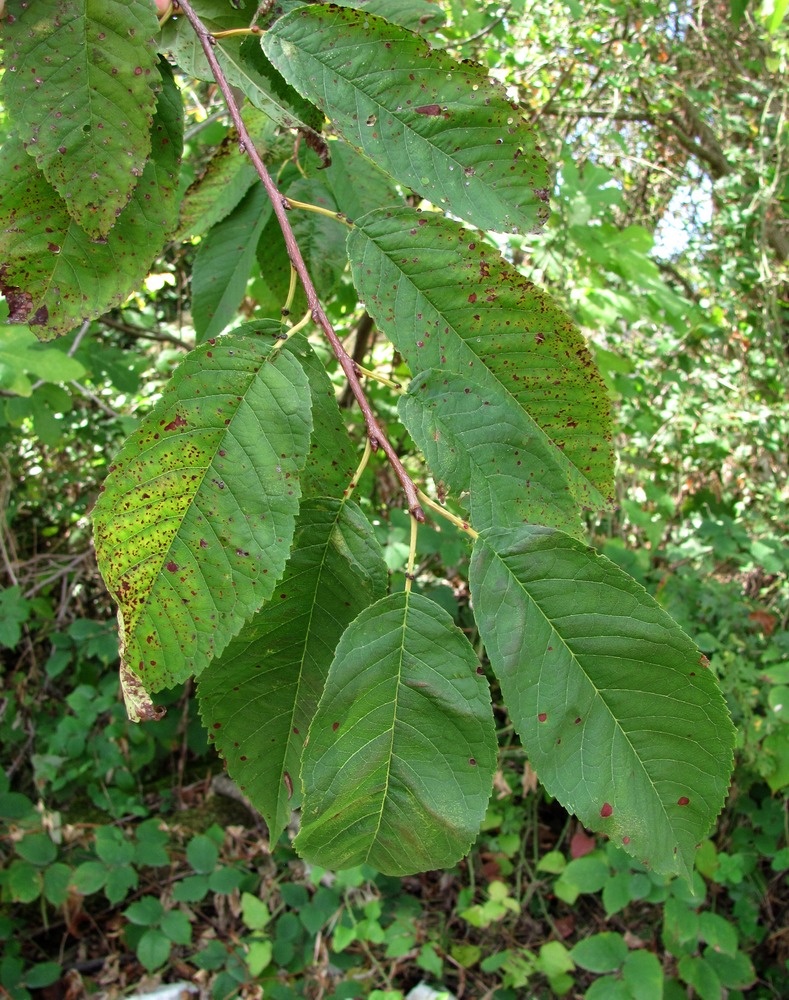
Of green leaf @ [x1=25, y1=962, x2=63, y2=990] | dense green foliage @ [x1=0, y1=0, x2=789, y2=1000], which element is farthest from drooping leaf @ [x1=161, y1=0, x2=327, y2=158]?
green leaf @ [x1=25, y1=962, x2=63, y2=990]

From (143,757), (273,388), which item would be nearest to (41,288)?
(273,388)

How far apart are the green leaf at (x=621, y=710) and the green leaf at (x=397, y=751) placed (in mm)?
39

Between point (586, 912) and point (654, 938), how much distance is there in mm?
260

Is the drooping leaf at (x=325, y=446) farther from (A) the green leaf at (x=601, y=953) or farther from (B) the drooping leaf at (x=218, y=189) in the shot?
(A) the green leaf at (x=601, y=953)

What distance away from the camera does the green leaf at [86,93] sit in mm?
660

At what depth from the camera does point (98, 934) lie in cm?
245

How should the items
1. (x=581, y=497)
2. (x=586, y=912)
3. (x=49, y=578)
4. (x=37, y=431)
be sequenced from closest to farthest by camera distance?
1. (x=581, y=497)
2. (x=37, y=431)
3. (x=586, y=912)
4. (x=49, y=578)

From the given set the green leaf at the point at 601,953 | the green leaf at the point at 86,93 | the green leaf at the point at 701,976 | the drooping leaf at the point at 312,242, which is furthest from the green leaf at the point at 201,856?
the green leaf at the point at 86,93

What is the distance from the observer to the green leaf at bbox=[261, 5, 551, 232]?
27.3 inches

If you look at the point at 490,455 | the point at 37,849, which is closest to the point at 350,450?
the point at 490,455

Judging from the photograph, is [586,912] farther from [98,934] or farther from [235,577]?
[235,577]

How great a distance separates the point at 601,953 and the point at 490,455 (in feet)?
6.50

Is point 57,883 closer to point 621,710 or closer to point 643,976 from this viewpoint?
point 643,976

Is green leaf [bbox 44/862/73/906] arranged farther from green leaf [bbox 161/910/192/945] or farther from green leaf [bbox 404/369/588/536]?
green leaf [bbox 404/369/588/536]
